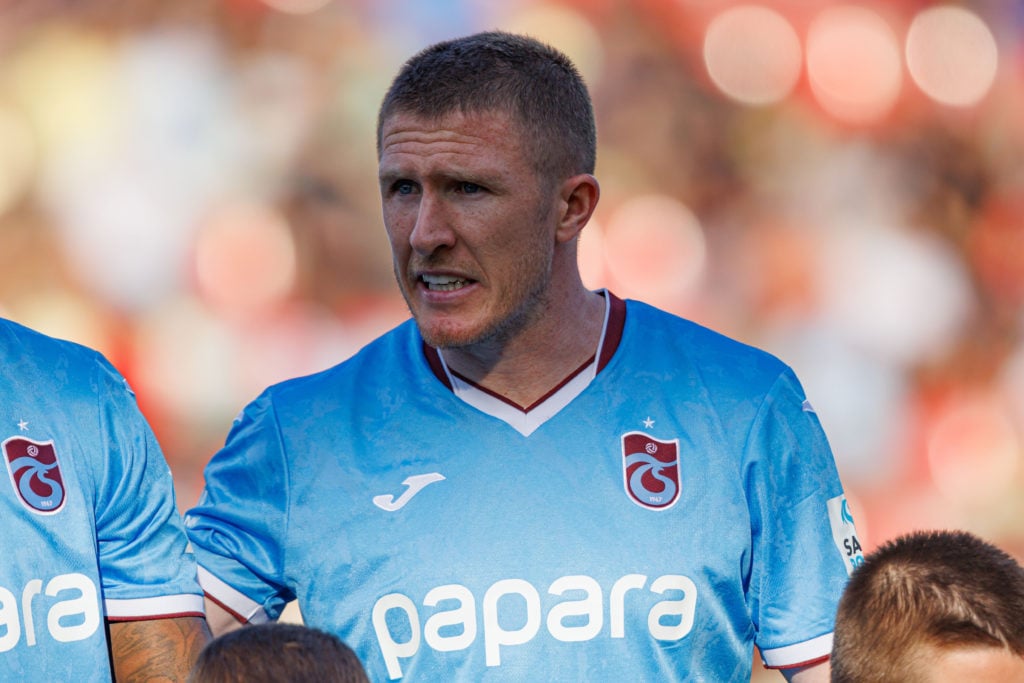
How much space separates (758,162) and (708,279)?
0.47 metres

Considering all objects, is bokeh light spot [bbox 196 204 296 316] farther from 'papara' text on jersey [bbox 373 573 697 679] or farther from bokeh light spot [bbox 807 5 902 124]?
'papara' text on jersey [bbox 373 573 697 679]

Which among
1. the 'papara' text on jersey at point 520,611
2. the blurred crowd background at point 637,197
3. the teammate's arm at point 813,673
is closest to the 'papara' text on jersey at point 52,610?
the 'papara' text on jersey at point 520,611

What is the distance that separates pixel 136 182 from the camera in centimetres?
533

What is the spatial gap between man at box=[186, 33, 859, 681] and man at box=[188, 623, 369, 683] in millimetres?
788

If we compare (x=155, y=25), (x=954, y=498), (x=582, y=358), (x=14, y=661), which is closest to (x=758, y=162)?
(x=954, y=498)

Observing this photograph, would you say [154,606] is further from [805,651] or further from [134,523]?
[805,651]

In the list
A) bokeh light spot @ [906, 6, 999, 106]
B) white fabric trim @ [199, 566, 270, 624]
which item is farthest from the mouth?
bokeh light spot @ [906, 6, 999, 106]

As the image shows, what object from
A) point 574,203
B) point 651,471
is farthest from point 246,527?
point 574,203

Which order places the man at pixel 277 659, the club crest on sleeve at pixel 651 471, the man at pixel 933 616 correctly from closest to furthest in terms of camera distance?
the man at pixel 277 659 → the man at pixel 933 616 → the club crest on sleeve at pixel 651 471

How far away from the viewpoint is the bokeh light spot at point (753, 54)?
5598mm

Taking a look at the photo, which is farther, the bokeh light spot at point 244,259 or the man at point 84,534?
the bokeh light spot at point 244,259

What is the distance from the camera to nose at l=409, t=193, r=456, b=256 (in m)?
2.75

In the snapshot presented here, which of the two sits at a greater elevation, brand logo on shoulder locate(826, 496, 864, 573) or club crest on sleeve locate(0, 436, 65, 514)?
club crest on sleeve locate(0, 436, 65, 514)

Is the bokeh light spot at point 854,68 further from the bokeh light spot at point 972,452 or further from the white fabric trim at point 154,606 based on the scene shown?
the white fabric trim at point 154,606
